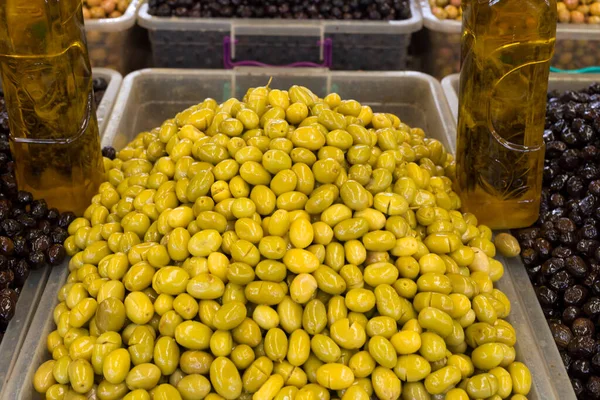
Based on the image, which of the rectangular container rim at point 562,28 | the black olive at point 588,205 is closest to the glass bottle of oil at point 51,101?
the black olive at point 588,205

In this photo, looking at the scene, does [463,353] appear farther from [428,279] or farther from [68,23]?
Answer: [68,23]

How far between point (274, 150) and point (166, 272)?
40 centimetres

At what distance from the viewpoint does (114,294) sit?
64.3 inches

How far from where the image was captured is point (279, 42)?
130 inches

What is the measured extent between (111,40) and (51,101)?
4.68ft

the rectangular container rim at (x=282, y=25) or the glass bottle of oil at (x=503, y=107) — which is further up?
the glass bottle of oil at (x=503, y=107)

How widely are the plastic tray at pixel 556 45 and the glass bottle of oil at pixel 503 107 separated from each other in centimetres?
133

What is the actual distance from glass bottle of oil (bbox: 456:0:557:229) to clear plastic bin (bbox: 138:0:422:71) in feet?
4.36

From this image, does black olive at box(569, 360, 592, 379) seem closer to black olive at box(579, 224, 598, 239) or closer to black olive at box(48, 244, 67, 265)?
black olive at box(579, 224, 598, 239)

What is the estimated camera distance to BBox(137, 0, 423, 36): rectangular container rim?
3260 millimetres

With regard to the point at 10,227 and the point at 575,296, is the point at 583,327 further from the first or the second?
the point at 10,227

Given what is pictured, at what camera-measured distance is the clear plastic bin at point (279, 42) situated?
3.27 metres

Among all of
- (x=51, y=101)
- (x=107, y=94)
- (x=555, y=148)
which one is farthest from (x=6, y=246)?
(x=555, y=148)

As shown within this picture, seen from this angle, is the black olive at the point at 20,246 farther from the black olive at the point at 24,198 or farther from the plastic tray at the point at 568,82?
the plastic tray at the point at 568,82
